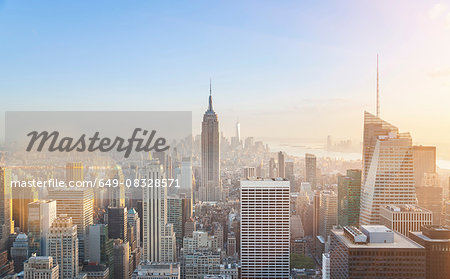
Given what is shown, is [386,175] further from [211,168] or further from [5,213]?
[5,213]

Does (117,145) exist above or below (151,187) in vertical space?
above

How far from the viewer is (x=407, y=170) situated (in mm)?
8180

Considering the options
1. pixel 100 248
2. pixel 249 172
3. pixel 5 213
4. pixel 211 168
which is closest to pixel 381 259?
pixel 249 172

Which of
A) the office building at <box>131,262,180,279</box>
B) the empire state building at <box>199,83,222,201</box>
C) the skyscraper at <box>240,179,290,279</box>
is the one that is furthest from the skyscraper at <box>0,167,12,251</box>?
the empire state building at <box>199,83,222,201</box>

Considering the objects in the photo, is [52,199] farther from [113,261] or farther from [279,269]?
[279,269]

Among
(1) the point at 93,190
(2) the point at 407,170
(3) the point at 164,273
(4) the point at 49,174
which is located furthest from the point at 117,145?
(2) the point at 407,170

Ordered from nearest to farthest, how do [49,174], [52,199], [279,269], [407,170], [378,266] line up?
[378,266], [49,174], [52,199], [279,269], [407,170]

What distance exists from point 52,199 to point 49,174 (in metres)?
1.56

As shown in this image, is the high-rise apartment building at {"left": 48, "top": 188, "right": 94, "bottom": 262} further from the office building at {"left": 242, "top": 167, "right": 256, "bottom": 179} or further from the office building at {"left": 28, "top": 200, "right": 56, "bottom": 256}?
the office building at {"left": 242, "top": 167, "right": 256, "bottom": 179}

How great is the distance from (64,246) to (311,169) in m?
5.09

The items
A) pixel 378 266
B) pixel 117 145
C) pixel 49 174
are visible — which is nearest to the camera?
pixel 378 266

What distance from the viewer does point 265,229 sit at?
766cm

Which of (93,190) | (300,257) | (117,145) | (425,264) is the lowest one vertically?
(300,257)

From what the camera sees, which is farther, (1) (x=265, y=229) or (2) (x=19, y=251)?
(1) (x=265, y=229)
